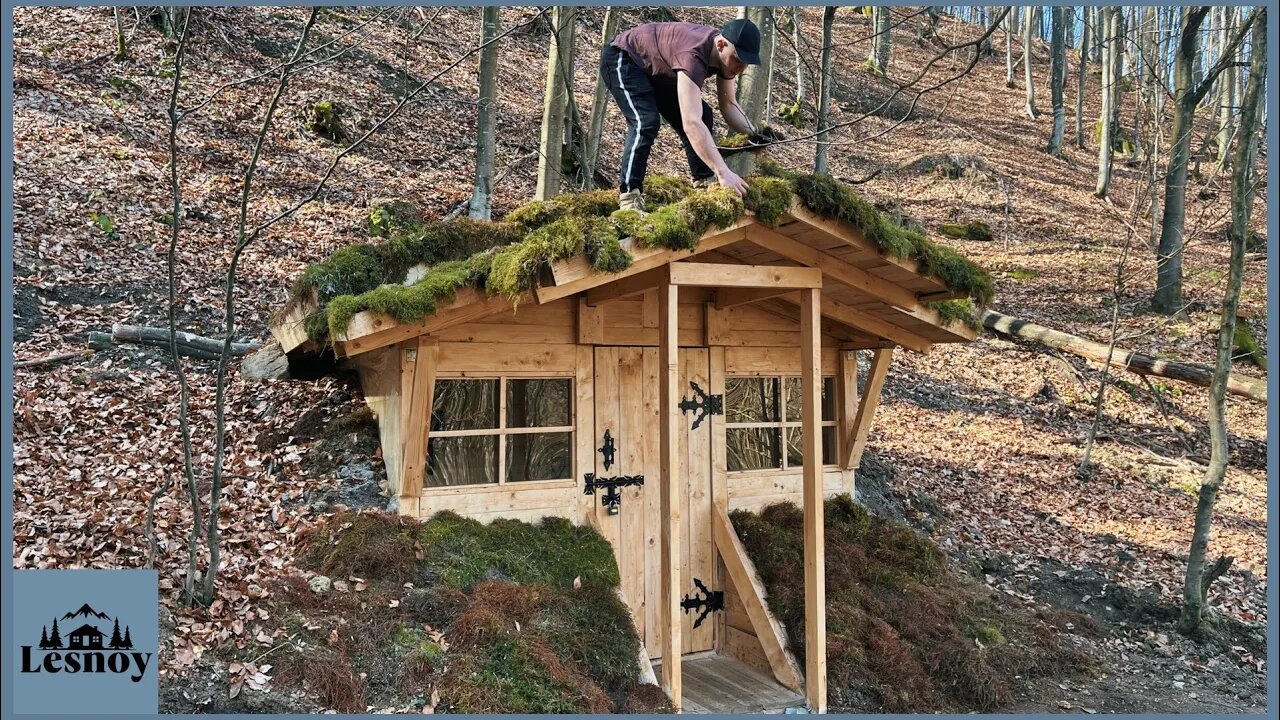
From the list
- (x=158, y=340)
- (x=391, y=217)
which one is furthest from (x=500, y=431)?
Result: (x=391, y=217)

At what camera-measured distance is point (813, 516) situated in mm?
5469

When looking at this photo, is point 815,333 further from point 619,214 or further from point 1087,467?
point 1087,467

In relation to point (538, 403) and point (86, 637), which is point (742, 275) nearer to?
point (538, 403)

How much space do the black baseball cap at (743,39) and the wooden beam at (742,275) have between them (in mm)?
1266

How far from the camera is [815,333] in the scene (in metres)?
5.52

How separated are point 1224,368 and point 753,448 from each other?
414 cm

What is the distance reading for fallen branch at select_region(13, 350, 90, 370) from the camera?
21.6 ft

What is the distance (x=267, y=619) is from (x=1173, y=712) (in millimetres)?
5981

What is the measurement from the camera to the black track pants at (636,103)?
546cm

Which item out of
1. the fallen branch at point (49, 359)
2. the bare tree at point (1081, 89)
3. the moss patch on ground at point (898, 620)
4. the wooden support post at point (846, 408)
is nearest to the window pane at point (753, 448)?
the moss patch on ground at point (898, 620)

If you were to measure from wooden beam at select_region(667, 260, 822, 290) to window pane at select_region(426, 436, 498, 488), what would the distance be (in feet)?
5.73

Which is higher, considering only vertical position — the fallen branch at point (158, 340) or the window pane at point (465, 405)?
the fallen branch at point (158, 340)

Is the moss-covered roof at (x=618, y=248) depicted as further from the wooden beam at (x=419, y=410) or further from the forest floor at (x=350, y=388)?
the forest floor at (x=350, y=388)

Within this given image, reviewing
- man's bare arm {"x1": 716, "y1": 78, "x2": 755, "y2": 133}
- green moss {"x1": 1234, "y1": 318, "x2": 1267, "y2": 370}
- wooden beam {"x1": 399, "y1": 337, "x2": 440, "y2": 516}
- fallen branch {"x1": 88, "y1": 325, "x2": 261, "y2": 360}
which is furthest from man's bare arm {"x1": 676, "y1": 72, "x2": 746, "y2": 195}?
green moss {"x1": 1234, "y1": 318, "x2": 1267, "y2": 370}
